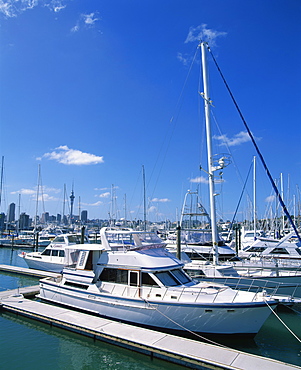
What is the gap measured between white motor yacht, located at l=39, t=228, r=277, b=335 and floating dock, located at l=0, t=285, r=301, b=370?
585mm

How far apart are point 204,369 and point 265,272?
10688mm

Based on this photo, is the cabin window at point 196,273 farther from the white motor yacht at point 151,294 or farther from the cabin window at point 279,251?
the cabin window at point 279,251

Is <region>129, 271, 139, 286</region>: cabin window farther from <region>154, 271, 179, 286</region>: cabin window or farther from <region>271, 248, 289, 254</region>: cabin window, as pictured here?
<region>271, 248, 289, 254</region>: cabin window


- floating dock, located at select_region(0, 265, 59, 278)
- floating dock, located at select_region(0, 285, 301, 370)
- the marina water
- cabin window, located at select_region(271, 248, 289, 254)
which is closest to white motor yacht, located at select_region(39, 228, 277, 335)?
floating dock, located at select_region(0, 285, 301, 370)

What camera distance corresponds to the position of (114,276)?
11961 mm

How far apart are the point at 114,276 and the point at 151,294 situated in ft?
6.52

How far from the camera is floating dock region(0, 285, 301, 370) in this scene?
7.74 meters

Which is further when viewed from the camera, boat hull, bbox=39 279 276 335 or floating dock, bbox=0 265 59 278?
floating dock, bbox=0 265 59 278

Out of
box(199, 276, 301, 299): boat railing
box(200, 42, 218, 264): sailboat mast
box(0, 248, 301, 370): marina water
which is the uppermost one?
box(200, 42, 218, 264): sailboat mast

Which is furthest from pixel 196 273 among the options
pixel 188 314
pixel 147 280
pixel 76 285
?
pixel 76 285

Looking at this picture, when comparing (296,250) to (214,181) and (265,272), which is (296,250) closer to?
(265,272)

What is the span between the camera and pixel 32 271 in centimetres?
2266

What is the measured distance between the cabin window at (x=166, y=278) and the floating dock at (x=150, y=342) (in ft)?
6.13

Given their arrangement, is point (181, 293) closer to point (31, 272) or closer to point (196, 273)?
point (196, 273)
